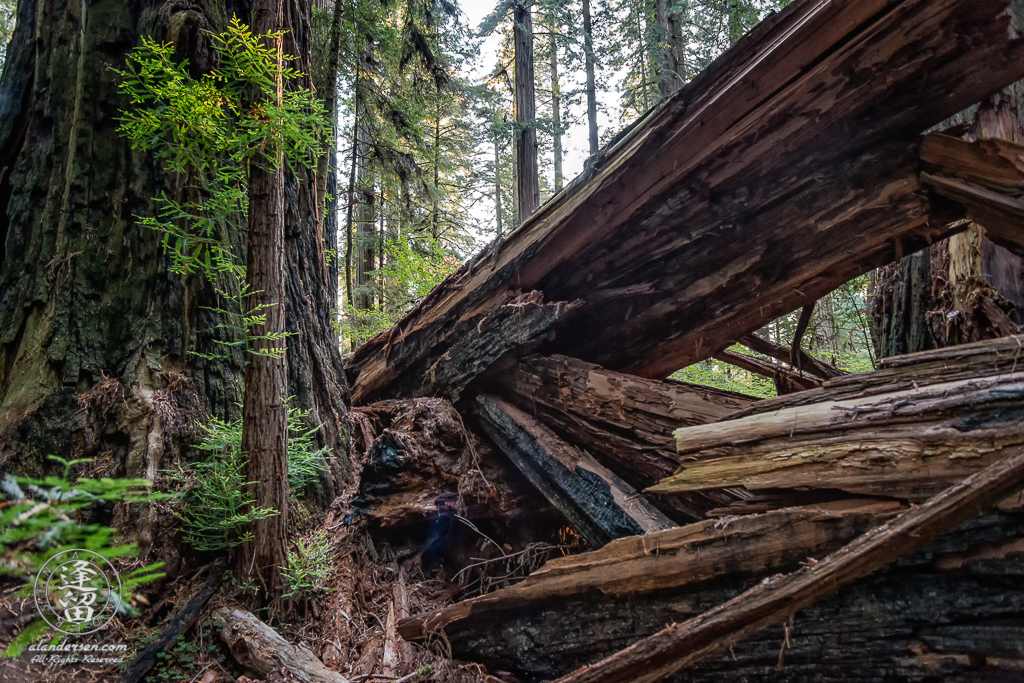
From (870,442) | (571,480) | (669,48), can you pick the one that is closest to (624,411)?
(571,480)

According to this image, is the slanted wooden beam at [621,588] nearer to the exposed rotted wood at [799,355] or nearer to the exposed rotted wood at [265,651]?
the exposed rotted wood at [265,651]

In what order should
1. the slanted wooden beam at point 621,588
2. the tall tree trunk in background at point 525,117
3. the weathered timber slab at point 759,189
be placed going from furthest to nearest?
1. the tall tree trunk in background at point 525,117
2. the weathered timber slab at point 759,189
3. the slanted wooden beam at point 621,588

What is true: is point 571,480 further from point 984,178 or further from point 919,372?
point 984,178

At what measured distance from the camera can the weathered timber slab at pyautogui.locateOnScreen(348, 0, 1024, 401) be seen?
2439 millimetres

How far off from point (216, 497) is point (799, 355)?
3.93 metres

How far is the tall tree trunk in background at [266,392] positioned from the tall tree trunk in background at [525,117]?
341 inches

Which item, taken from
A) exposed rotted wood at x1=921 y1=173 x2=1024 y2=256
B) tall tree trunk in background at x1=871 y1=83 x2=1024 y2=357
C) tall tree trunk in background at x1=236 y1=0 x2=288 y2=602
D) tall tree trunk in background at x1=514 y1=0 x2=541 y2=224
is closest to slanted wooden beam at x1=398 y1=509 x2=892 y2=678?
tall tree trunk in background at x1=236 y1=0 x2=288 y2=602

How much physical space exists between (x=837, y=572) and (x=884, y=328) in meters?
3.86

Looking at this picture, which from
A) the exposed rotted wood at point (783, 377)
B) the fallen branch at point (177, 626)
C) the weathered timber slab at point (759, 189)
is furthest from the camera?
the exposed rotted wood at point (783, 377)

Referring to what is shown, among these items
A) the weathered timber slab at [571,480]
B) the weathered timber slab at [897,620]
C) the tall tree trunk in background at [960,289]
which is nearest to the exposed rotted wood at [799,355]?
the tall tree trunk in background at [960,289]

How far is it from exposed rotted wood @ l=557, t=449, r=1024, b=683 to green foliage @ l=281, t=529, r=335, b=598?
186 cm

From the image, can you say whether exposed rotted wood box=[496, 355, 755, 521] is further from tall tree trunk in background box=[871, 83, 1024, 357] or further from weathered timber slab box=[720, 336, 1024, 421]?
tall tree trunk in background box=[871, 83, 1024, 357]

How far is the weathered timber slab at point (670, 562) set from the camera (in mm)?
1868

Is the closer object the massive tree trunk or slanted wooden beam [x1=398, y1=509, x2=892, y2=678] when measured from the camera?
slanted wooden beam [x1=398, y1=509, x2=892, y2=678]
